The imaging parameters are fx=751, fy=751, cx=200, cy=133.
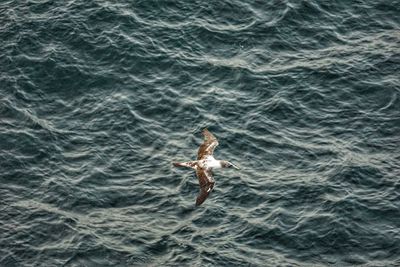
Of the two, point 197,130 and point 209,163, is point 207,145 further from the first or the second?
point 197,130

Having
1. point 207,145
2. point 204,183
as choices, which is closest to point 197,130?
point 207,145

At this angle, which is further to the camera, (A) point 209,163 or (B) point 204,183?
(A) point 209,163

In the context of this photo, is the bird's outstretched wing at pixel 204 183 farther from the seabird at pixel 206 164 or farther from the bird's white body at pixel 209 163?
the bird's white body at pixel 209 163

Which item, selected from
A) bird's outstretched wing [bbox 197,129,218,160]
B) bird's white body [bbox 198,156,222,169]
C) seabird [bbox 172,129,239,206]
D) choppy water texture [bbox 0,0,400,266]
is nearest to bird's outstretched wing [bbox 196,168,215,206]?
seabird [bbox 172,129,239,206]

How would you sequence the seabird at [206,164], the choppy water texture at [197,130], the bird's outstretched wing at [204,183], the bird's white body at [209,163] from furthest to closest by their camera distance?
the bird's white body at [209,163] < the choppy water texture at [197,130] < the seabird at [206,164] < the bird's outstretched wing at [204,183]

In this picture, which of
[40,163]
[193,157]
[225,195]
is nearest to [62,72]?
[40,163]

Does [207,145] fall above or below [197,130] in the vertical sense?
above

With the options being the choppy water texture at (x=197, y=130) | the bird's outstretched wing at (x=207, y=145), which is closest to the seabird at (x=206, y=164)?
the bird's outstretched wing at (x=207, y=145)
